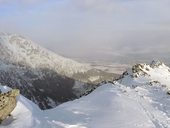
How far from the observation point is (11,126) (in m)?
31.8

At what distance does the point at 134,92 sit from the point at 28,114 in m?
17.3

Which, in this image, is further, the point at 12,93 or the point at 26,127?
Result: the point at 12,93

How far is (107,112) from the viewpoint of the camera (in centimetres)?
3609

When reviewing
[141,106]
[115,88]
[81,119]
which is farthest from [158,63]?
[81,119]

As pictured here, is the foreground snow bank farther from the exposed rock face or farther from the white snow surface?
the exposed rock face

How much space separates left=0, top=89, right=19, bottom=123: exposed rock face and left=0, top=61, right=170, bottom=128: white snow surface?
1.82 feet

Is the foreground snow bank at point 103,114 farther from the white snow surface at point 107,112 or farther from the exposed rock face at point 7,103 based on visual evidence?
the exposed rock face at point 7,103

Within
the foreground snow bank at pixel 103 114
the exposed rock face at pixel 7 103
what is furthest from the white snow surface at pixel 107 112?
the exposed rock face at pixel 7 103

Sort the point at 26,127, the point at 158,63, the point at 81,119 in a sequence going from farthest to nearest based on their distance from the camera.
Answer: the point at 158,63 → the point at 81,119 → the point at 26,127

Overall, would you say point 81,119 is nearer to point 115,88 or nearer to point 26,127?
point 26,127

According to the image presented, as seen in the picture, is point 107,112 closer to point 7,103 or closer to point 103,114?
point 103,114

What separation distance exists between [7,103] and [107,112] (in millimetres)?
8591

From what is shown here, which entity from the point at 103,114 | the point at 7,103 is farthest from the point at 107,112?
the point at 7,103

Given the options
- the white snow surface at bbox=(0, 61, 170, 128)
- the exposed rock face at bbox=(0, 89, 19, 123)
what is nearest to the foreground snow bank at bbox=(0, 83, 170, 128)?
the white snow surface at bbox=(0, 61, 170, 128)
